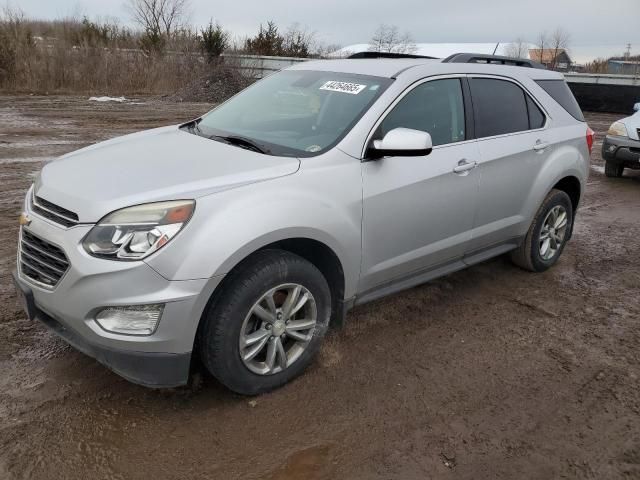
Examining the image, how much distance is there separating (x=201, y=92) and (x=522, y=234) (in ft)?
57.5

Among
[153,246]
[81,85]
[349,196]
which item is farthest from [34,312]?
[81,85]

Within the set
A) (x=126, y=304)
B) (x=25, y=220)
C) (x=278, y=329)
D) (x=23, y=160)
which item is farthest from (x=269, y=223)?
(x=23, y=160)

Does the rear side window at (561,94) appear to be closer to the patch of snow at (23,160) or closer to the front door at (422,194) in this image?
the front door at (422,194)

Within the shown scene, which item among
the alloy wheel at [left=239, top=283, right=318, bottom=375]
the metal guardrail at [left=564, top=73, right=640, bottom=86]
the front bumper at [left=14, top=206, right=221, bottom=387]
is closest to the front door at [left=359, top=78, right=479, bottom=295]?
the alloy wheel at [left=239, top=283, right=318, bottom=375]

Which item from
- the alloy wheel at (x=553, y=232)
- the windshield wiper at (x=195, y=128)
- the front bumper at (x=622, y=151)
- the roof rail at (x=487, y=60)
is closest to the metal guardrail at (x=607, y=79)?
the front bumper at (x=622, y=151)

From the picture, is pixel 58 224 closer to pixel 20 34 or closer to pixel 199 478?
pixel 199 478

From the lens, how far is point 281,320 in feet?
9.86

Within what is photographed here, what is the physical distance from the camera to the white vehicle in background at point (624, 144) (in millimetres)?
9078

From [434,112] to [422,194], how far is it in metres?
0.65

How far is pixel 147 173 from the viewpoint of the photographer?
9.46 feet

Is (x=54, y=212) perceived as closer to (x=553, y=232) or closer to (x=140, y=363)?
(x=140, y=363)

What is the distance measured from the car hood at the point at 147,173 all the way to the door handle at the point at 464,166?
1.26m

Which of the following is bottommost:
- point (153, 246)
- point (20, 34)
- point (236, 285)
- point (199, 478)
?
point (199, 478)

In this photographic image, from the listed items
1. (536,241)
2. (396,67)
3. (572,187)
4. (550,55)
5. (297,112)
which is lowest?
(536,241)
